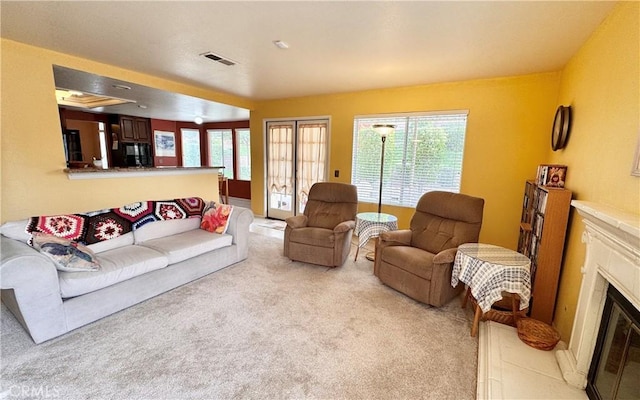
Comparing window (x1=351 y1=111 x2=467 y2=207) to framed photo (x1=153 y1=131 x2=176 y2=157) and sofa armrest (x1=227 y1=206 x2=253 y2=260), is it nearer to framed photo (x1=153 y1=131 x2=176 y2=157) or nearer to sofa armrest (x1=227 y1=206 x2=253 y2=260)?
sofa armrest (x1=227 y1=206 x2=253 y2=260)

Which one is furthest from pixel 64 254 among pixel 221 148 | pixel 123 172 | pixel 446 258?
pixel 221 148

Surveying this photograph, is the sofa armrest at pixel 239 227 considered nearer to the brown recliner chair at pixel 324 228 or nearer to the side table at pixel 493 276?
the brown recliner chair at pixel 324 228

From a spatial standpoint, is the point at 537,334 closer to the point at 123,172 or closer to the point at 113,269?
the point at 113,269

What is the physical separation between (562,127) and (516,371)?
229 centimetres

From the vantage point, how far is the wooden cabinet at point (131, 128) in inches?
268

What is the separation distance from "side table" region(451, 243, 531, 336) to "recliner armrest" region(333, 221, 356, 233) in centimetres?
134

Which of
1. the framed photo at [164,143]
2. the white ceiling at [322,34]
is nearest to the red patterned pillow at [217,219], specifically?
the white ceiling at [322,34]

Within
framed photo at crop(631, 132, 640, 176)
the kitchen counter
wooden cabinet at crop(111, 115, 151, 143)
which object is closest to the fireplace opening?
framed photo at crop(631, 132, 640, 176)

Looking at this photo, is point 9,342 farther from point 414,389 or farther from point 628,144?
point 628,144

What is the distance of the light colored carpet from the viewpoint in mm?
1604

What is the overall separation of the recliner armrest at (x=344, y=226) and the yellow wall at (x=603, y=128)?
2.01 m

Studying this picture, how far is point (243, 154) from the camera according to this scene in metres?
7.89

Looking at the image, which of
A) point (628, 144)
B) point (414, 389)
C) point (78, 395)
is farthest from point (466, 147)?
point (78, 395)

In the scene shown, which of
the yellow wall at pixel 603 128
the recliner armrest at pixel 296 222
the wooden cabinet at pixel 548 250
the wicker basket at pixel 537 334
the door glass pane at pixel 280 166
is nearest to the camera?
the yellow wall at pixel 603 128
